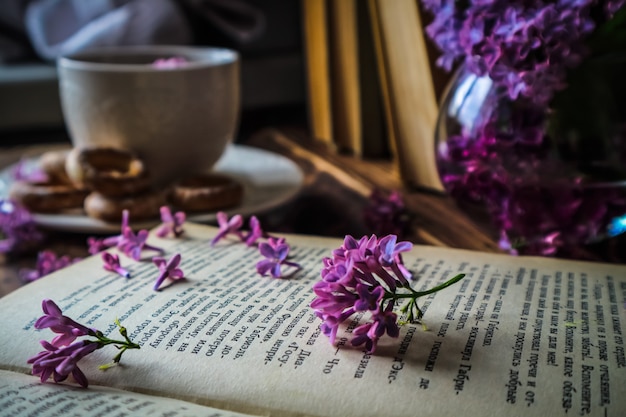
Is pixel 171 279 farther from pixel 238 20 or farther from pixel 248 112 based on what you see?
pixel 248 112

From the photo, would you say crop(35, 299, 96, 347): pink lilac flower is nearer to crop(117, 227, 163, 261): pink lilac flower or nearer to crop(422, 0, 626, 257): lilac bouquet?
crop(117, 227, 163, 261): pink lilac flower

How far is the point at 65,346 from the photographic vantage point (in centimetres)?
31

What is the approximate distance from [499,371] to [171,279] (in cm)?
20

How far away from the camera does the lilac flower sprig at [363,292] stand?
32cm

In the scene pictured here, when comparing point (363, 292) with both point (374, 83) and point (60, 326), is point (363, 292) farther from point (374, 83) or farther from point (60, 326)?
point (374, 83)

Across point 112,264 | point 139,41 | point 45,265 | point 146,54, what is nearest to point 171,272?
point 112,264

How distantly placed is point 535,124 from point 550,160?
0.03m

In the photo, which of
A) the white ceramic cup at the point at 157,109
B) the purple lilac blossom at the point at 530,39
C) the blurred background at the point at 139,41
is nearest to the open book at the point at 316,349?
the purple lilac blossom at the point at 530,39

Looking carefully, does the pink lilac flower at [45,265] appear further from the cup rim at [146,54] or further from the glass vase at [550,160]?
the glass vase at [550,160]

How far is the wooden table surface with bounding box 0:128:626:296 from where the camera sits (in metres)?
0.55

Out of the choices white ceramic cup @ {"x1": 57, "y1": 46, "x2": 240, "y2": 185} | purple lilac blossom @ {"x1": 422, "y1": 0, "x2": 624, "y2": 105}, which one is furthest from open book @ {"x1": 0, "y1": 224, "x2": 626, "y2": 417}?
white ceramic cup @ {"x1": 57, "y1": 46, "x2": 240, "y2": 185}

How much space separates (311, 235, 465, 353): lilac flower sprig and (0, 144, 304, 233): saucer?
246 millimetres

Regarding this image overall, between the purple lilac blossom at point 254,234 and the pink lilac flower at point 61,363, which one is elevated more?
the pink lilac flower at point 61,363

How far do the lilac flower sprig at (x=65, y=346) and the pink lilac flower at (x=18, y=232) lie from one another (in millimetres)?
238
